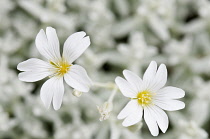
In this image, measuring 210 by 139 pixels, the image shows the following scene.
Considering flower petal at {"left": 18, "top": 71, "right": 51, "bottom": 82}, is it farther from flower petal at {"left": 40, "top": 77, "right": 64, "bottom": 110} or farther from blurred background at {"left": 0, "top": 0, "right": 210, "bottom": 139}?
blurred background at {"left": 0, "top": 0, "right": 210, "bottom": 139}

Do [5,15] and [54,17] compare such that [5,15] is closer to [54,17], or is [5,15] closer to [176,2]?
[54,17]

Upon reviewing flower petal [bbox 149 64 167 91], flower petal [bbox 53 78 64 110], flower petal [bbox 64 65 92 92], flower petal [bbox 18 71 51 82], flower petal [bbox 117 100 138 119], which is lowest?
flower petal [bbox 117 100 138 119]

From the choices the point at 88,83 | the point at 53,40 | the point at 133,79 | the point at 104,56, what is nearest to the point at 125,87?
the point at 133,79

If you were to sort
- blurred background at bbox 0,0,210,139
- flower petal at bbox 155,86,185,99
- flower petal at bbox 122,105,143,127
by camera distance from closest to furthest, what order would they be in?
flower petal at bbox 122,105,143,127 < flower petal at bbox 155,86,185,99 < blurred background at bbox 0,0,210,139

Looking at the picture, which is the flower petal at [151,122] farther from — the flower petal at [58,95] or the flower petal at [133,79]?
the flower petal at [58,95]

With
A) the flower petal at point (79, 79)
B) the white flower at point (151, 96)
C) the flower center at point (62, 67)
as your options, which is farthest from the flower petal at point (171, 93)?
the flower center at point (62, 67)

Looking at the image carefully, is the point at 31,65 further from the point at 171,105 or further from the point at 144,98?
the point at 171,105

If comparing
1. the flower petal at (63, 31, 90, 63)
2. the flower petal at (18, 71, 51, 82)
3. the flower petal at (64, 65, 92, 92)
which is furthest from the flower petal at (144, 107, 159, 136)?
the flower petal at (18, 71, 51, 82)
